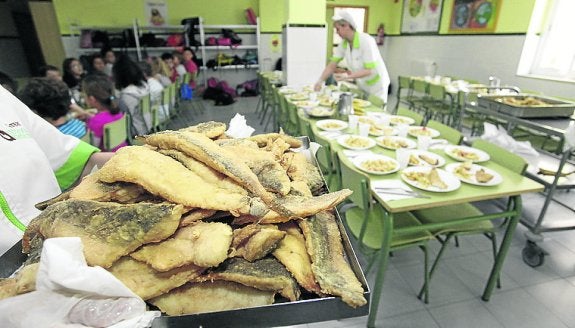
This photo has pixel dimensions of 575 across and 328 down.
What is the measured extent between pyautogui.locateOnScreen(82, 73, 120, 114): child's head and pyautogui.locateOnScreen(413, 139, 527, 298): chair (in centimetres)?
328

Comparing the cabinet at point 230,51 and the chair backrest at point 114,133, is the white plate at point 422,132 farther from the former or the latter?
the cabinet at point 230,51

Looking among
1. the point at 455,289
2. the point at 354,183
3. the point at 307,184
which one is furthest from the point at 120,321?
the point at 455,289

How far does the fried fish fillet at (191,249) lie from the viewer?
51cm

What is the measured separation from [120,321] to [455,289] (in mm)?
2413

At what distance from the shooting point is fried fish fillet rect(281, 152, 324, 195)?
808mm

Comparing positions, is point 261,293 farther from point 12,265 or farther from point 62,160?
point 62,160

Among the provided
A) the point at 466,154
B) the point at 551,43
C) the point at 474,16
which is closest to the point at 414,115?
the point at 466,154

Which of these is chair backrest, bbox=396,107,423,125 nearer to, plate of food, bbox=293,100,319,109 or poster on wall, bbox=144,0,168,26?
plate of food, bbox=293,100,319,109

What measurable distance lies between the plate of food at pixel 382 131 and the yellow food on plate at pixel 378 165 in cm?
68

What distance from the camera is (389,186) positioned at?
180cm

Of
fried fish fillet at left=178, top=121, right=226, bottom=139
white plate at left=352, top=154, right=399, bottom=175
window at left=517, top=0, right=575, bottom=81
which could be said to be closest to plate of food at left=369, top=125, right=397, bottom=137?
white plate at left=352, top=154, right=399, bottom=175

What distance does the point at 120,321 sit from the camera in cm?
47

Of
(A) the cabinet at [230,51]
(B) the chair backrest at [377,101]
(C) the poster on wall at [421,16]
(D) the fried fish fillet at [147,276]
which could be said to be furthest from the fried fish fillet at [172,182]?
(C) the poster on wall at [421,16]

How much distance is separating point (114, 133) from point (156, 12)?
23.1 feet
